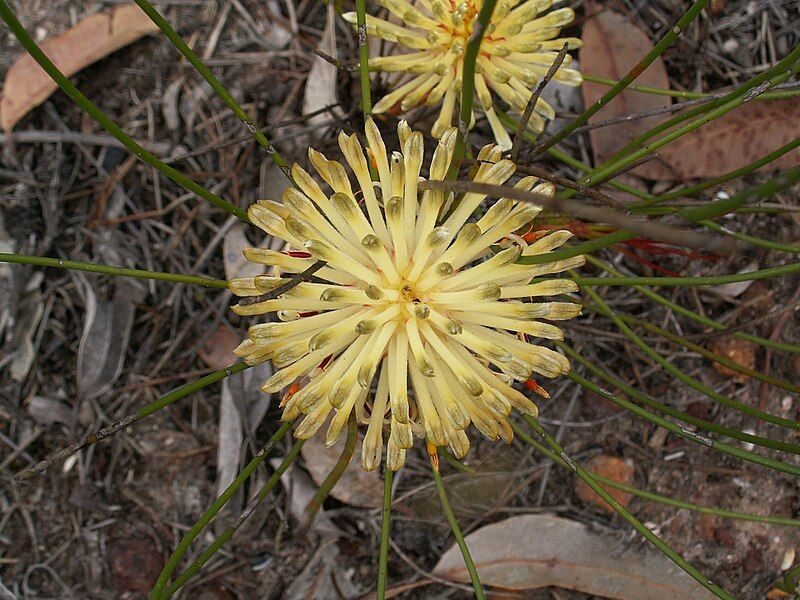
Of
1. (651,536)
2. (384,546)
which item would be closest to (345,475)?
(384,546)

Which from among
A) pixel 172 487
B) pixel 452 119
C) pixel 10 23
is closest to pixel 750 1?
pixel 452 119

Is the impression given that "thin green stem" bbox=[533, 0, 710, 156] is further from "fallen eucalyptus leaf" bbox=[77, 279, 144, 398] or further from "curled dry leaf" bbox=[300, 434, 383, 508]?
"fallen eucalyptus leaf" bbox=[77, 279, 144, 398]

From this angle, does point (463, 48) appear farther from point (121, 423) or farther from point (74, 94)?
point (121, 423)

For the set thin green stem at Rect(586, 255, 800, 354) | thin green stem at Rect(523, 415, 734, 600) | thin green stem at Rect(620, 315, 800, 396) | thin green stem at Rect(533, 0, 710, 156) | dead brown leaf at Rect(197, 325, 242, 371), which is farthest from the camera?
dead brown leaf at Rect(197, 325, 242, 371)

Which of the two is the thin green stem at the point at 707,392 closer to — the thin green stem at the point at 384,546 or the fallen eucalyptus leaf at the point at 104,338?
the thin green stem at the point at 384,546

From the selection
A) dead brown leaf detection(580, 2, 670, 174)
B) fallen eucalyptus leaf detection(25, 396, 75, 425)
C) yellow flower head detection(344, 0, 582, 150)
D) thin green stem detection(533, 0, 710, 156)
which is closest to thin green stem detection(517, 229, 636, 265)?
thin green stem detection(533, 0, 710, 156)

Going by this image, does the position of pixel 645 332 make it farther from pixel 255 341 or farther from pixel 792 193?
pixel 255 341
